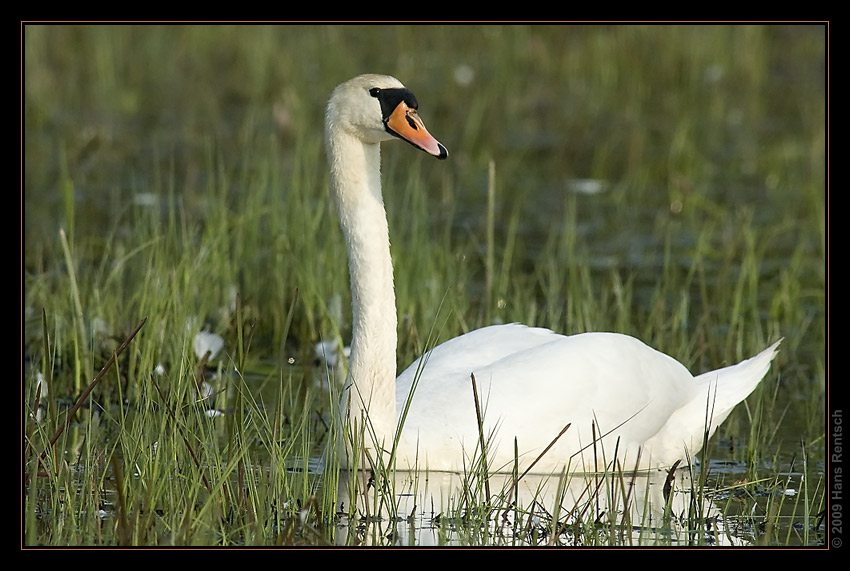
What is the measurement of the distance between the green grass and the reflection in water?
24mm

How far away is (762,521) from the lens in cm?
451

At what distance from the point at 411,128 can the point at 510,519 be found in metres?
1.34

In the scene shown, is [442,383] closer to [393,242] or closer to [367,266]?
[367,266]

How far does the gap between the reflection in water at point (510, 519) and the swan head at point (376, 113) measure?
1.16m

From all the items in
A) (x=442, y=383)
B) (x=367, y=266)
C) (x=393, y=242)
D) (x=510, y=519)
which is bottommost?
(x=510, y=519)

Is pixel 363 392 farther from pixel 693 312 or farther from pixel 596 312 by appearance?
pixel 693 312

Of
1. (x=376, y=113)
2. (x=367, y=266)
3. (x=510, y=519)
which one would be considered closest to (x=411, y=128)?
(x=376, y=113)

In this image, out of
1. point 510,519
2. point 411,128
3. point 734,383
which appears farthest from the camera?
point 734,383

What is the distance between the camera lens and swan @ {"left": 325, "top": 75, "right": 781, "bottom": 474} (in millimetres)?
4746

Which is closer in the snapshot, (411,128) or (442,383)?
(411,128)

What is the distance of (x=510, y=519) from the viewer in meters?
4.38

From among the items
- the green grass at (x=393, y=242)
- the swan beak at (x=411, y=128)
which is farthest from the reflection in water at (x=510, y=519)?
the swan beak at (x=411, y=128)

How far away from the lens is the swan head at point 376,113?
4.63 metres

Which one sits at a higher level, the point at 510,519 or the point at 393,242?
the point at 393,242
